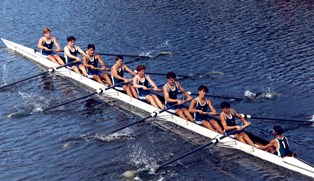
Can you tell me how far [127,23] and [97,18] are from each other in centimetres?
366

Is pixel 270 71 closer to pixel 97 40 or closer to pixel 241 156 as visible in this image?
pixel 241 156

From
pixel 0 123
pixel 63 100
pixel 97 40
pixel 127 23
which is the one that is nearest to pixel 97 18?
pixel 127 23

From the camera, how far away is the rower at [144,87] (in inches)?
1034

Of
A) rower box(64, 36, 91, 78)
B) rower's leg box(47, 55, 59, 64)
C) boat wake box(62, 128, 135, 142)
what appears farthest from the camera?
A: rower's leg box(47, 55, 59, 64)

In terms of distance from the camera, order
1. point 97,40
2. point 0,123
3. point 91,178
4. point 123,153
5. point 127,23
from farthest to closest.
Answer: point 127,23 → point 97,40 → point 0,123 → point 123,153 → point 91,178

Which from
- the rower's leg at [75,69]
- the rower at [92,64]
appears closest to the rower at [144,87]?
the rower at [92,64]

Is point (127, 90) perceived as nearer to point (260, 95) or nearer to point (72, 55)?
point (72, 55)

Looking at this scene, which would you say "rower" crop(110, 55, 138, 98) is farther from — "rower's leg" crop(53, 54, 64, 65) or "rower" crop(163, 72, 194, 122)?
"rower's leg" crop(53, 54, 64, 65)

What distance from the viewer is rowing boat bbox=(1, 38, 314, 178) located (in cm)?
2017

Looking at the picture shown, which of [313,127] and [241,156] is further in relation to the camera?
[313,127]

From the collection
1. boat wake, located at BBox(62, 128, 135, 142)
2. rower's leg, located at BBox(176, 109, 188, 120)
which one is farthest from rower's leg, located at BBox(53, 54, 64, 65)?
rower's leg, located at BBox(176, 109, 188, 120)

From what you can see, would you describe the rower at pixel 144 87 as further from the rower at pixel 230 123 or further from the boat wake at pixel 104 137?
the rower at pixel 230 123

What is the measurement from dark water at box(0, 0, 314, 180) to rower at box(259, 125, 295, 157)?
67 centimetres

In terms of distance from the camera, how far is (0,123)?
86.0ft
